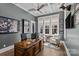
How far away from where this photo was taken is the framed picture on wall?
243cm

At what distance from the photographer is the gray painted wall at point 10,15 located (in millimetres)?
2404

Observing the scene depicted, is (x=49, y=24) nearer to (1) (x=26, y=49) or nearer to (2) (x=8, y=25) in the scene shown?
(1) (x=26, y=49)

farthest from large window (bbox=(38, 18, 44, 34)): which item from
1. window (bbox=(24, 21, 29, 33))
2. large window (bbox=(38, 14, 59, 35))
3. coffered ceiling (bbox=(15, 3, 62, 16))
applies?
window (bbox=(24, 21, 29, 33))

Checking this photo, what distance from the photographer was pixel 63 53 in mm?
2447

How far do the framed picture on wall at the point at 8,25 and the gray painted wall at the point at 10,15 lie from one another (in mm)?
91

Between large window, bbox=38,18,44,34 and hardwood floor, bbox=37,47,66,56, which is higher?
large window, bbox=38,18,44,34

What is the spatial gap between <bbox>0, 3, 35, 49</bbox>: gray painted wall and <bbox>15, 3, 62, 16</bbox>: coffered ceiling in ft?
0.33

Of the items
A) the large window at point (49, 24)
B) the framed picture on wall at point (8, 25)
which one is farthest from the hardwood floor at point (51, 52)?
the framed picture on wall at point (8, 25)

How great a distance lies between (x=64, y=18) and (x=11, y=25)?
1260mm

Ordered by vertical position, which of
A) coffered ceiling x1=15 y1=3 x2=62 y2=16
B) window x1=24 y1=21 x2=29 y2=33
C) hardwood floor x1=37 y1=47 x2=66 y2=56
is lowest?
hardwood floor x1=37 y1=47 x2=66 y2=56

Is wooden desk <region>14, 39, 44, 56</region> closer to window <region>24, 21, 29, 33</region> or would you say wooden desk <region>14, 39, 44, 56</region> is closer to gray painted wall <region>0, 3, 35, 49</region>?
gray painted wall <region>0, 3, 35, 49</region>

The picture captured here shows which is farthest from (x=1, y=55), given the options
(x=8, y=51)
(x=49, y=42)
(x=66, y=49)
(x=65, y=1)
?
(x=65, y=1)

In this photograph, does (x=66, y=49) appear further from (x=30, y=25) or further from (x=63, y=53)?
(x=30, y=25)

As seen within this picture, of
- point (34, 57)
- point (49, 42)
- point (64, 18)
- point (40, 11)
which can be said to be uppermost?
point (40, 11)
